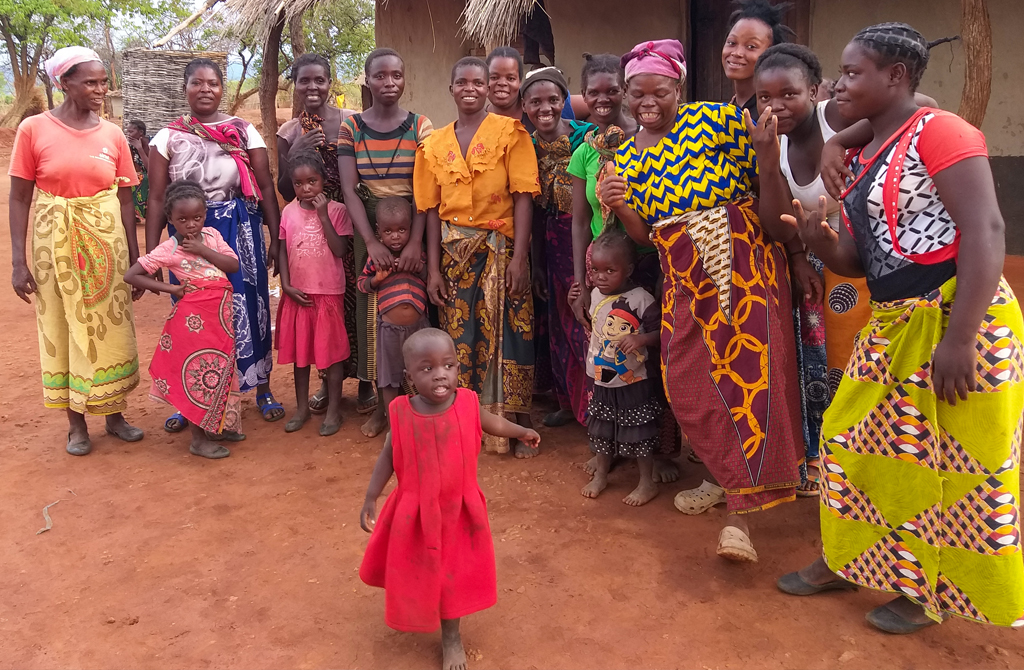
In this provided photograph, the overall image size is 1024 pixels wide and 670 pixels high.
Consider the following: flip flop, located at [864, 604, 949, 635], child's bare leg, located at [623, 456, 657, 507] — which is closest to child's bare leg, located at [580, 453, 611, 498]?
child's bare leg, located at [623, 456, 657, 507]

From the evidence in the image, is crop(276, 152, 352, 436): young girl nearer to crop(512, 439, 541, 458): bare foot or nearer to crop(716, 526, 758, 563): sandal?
crop(512, 439, 541, 458): bare foot

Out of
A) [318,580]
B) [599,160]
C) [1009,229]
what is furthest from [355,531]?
[1009,229]

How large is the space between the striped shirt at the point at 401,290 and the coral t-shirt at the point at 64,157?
1433 millimetres

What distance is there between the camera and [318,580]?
2.95m

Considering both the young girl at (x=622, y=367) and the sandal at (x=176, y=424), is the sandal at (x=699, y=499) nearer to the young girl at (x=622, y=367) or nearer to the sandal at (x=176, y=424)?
the young girl at (x=622, y=367)

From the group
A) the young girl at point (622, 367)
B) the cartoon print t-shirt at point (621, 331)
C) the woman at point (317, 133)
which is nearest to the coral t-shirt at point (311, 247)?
the woman at point (317, 133)

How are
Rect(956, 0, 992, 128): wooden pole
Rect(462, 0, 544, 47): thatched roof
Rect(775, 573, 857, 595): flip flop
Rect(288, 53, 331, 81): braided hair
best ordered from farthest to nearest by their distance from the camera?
Rect(462, 0, 544, 47): thatched roof, Rect(956, 0, 992, 128): wooden pole, Rect(288, 53, 331, 81): braided hair, Rect(775, 573, 857, 595): flip flop

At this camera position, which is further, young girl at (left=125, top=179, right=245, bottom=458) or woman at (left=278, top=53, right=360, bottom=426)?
woman at (left=278, top=53, right=360, bottom=426)

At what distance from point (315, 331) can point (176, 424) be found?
971 millimetres

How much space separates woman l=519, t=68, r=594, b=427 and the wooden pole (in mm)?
3162

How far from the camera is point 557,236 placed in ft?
13.2

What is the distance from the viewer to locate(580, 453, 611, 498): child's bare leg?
354 cm

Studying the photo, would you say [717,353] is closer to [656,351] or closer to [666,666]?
[656,351]

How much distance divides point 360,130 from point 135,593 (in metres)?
2.33
